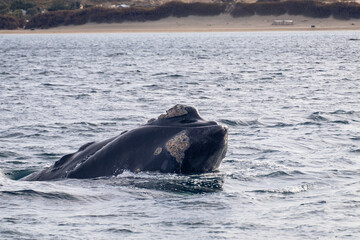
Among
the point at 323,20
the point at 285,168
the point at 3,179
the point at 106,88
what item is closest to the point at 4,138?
the point at 3,179

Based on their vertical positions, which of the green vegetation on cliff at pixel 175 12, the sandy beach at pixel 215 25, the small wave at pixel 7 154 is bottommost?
the sandy beach at pixel 215 25

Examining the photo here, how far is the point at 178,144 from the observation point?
8.39m

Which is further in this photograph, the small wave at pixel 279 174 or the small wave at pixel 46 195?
the small wave at pixel 279 174

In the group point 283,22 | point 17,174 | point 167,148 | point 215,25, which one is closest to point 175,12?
point 215,25

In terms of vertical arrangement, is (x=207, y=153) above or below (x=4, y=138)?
above

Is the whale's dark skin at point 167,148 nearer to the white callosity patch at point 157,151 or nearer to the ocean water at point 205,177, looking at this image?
the white callosity patch at point 157,151

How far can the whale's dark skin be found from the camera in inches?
331

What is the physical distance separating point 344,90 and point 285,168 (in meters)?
15.6

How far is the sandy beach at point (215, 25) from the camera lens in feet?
444

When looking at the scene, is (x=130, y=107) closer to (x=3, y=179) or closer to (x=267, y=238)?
(x=3, y=179)

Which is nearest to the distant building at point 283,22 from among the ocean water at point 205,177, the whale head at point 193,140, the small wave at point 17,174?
the ocean water at point 205,177

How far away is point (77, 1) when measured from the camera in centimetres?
17212

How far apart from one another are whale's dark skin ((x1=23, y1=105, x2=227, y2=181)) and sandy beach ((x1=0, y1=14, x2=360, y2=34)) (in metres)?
124

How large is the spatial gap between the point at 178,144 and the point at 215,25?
138 m
